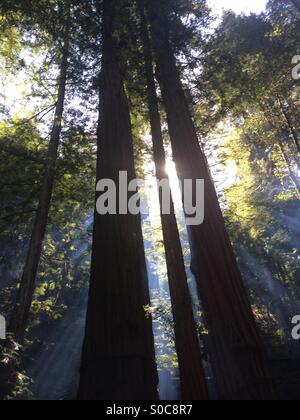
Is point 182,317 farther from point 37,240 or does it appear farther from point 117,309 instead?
point 37,240

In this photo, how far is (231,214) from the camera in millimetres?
11414

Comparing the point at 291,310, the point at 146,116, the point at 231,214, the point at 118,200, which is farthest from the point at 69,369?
the point at 118,200

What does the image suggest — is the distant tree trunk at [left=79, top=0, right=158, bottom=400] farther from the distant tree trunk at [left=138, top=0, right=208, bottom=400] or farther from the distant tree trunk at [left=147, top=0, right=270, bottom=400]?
the distant tree trunk at [left=147, top=0, right=270, bottom=400]

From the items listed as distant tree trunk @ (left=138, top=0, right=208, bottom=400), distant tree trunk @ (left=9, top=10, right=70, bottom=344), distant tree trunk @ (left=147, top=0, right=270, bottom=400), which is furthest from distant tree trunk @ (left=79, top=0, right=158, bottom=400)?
distant tree trunk @ (left=9, top=10, right=70, bottom=344)

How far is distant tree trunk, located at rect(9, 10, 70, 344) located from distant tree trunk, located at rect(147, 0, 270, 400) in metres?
3.35

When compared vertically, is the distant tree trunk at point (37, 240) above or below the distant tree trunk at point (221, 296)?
above

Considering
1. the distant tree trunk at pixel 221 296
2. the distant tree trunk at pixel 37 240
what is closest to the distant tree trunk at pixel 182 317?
the distant tree trunk at pixel 221 296

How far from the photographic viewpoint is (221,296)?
4211mm

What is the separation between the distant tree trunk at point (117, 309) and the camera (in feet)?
12.1

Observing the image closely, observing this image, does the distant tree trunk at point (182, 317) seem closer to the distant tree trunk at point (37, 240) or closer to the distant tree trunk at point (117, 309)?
the distant tree trunk at point (117, 309)

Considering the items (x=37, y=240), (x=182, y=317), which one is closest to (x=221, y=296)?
(x=182, y=317)

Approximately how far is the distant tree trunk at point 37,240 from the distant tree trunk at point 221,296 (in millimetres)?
3348

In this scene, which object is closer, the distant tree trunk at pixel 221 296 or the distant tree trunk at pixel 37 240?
the distant tree trunk at pixel 221 296

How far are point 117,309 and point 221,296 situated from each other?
133 centimetres
